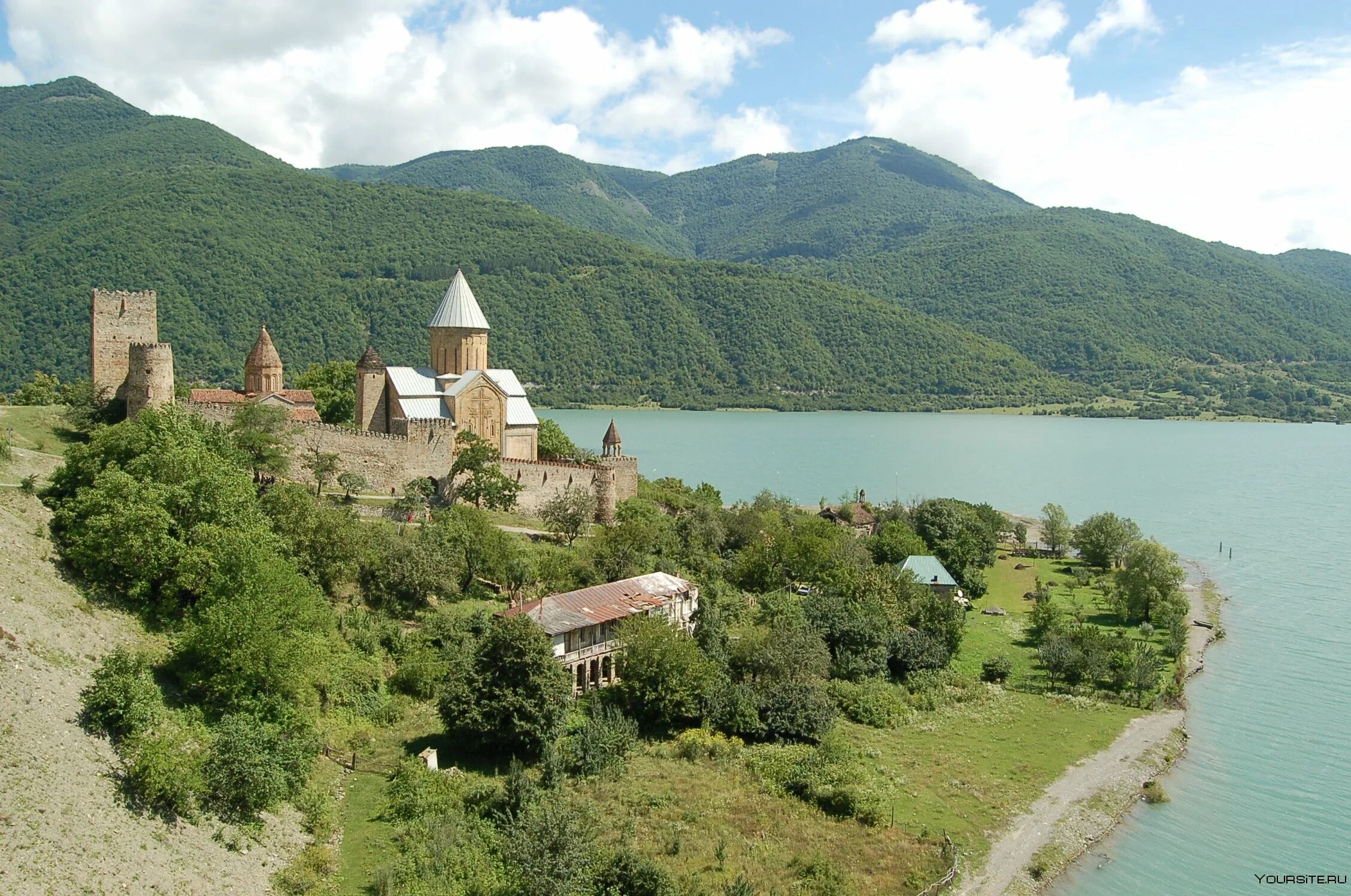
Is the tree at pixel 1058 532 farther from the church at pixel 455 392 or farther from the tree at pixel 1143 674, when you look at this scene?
the church at pixel 455 392

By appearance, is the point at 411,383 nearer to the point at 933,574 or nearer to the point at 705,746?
the point at 933,574

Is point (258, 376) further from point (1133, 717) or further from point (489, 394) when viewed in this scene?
point (1133, 717)

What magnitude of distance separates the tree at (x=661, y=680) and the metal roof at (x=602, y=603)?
1.27 m

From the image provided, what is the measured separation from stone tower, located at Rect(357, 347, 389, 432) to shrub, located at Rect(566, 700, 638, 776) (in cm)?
1789

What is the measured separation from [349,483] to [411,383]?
6956mm

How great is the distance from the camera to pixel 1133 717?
1014 inches

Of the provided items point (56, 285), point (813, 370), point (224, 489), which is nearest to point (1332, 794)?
point (224, 489)

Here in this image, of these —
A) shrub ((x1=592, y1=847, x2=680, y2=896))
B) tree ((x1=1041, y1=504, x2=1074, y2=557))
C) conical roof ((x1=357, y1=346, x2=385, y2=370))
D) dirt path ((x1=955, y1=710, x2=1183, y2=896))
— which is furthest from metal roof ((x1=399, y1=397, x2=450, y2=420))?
tree ((x1=1041, y1=504, x2=1074, y2=557))

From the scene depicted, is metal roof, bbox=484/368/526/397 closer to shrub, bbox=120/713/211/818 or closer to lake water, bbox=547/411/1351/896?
shrub, bbox=120/713/211/818

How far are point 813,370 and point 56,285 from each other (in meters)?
91.4

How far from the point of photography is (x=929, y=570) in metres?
35.9

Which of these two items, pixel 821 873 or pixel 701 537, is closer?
pixel 821 873

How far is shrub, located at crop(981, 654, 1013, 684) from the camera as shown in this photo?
27656 mm

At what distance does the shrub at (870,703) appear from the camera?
23812 millimetres
